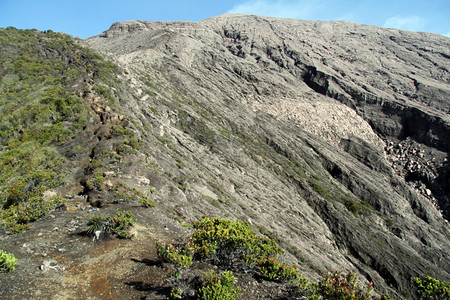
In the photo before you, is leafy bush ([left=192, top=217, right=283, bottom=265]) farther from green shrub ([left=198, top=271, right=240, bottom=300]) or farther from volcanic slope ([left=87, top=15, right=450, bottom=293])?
volcanic slope ([left=87, top=15, right=450, bottom=293])

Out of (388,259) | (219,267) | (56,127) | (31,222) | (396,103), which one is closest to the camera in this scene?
(219,267)

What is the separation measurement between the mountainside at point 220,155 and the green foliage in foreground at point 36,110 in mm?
106

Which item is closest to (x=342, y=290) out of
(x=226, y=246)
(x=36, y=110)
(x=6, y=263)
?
(x=226, y=246)

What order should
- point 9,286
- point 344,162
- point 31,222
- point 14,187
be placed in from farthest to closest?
point 344,162, point 14,187, point 31,222, point 9,286

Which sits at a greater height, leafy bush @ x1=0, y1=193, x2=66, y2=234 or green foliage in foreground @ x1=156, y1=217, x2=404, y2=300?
green foliage in foreground @ x1=156, y1=217, x2=404, y2=300

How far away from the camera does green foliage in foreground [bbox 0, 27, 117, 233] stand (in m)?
11.6

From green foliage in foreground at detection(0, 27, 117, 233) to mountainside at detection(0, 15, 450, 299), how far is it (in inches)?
4.2

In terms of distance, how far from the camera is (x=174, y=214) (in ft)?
43.8

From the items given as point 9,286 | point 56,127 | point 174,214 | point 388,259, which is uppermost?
point 56,127

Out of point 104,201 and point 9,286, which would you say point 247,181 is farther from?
point 9,286

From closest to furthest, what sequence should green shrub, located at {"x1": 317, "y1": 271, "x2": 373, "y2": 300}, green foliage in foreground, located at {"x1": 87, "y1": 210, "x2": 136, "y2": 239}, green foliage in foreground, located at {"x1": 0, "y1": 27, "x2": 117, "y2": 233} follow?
green shrub, located at {"x1": 317, "y1": 271, "x2": 373, "y2": 300}
green foliage in foreground, located at {"x1": 87, "y1": 210, "x2": 136, "y2": 239}
green foliage in foreground, located at {"x1": 0, "y1": 27, "x2": 117, "y2": 233}

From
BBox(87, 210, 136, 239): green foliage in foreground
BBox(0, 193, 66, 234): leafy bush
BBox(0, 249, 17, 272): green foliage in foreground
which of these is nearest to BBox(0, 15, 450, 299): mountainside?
BBox(0, 193, 66, 234): leafy bush

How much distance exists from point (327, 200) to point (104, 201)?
28.7 m

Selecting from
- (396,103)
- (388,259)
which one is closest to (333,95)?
(396,103)
